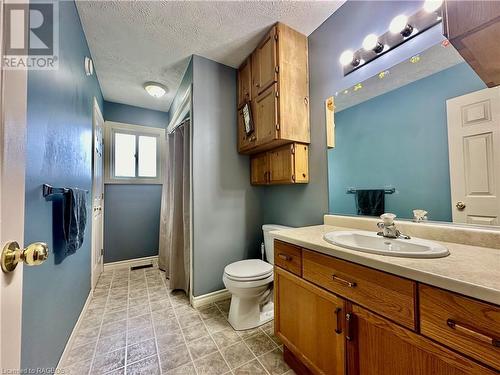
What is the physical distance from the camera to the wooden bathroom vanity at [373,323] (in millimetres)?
582

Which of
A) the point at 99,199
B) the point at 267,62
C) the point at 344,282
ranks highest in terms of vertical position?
the point at 267,62

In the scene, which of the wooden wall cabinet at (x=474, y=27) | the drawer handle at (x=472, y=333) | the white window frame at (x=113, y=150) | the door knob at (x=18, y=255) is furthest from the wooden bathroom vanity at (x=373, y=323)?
the white window frame at (x=113, y=150)

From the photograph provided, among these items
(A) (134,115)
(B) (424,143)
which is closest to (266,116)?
(B) (424,143)

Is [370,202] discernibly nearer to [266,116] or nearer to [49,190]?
[266,116]

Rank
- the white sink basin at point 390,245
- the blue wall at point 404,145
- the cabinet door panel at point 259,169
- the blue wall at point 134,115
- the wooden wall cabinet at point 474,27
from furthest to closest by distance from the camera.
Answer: the blue wall at point 134,115
the cabinet door panel at point 259,169
the blue wall at point 404,145
the white sink basin at point 390,245
the wooden wall cabinet at point 474,27

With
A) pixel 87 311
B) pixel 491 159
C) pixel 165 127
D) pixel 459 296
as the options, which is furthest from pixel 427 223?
pixel 165 127

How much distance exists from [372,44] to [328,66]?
350 mm

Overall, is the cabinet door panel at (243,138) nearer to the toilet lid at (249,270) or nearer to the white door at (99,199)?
the toilet lid at (249,270)

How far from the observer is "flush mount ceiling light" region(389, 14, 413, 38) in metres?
1.21

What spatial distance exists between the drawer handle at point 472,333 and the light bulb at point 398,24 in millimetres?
1512

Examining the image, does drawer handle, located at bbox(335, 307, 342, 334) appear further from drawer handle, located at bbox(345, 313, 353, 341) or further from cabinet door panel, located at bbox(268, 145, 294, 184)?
cabinet door panel, located at bbox(268, 145, 294, 184)

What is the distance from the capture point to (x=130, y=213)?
3.09 m

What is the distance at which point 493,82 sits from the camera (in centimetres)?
93

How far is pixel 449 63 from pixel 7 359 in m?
1.91
